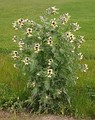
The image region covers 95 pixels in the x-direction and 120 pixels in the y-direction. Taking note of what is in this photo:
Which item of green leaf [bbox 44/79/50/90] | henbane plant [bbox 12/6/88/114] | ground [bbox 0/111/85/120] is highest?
henbane plant [bbox 12/6/88/114]

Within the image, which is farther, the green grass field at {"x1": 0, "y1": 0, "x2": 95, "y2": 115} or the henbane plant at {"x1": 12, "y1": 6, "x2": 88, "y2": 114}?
the green grass field at {"x1": 0, "y1": 0, "x2": 95, "y2": 115}

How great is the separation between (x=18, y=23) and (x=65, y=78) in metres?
1.18

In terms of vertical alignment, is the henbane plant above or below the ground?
above

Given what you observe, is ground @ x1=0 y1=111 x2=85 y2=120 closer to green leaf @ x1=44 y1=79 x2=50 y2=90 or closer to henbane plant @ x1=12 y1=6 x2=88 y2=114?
henbane plant @ x1=12 y1=6 x2=88 y2=114

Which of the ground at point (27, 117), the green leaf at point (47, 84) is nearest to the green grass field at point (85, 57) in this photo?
the ground at point (27, 117)

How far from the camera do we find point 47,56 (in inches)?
259

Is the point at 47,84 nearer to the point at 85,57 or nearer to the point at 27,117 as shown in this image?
the point at 27,117

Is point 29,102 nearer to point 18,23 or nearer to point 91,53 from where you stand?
point 18,23

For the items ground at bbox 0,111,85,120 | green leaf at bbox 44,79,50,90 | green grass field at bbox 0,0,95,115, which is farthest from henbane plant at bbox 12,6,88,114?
green grass field at bbox 0,0,95,115

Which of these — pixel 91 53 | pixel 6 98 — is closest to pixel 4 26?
pixel 91 53

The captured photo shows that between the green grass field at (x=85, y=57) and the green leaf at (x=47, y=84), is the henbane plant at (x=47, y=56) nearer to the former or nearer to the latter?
the green leaf at (x=47, y=84)

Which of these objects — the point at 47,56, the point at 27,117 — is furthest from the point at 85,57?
the point at 27,117

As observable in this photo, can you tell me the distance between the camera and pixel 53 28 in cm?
650

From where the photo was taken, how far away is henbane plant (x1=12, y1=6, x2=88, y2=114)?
21.2 feet
